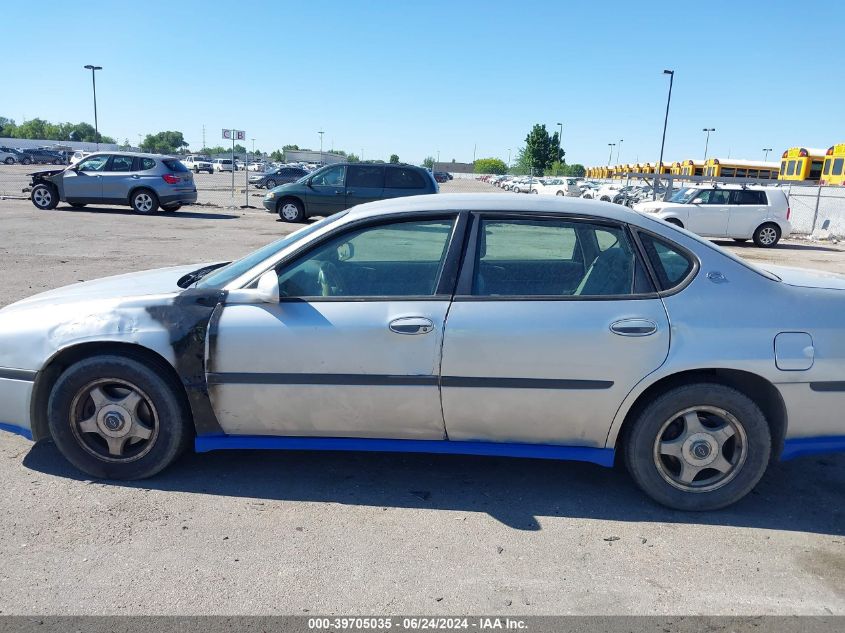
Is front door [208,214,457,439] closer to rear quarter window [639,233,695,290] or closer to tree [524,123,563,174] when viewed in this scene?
rear quarter window [639,233,695,290]

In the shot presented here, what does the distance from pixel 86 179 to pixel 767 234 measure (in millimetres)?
19161

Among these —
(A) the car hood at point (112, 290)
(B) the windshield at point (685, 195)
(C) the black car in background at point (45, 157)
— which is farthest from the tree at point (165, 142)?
(A) the car hood at point (112, 290)

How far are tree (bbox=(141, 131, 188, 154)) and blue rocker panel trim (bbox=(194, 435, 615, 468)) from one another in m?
130

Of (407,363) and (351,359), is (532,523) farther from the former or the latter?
(351,359)

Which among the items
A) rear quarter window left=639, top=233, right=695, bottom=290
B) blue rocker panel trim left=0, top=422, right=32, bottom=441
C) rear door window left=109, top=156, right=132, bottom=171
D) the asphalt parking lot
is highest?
rear door window left=109, top=156, right=132, bottom=171

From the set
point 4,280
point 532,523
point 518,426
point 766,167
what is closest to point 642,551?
point 532,523

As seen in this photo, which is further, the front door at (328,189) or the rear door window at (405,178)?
the front door at (328,189)

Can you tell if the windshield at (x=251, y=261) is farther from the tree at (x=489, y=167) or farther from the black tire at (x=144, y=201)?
the tree at (x=489, y=167)

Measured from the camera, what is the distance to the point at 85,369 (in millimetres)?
3490

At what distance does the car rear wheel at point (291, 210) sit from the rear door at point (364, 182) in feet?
5.46

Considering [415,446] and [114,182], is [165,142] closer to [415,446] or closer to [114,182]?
[114,182]

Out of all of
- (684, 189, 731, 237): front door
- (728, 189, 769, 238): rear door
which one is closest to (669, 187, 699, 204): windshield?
(684, 189, 731, 237): front door

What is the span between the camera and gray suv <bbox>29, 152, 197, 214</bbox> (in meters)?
19.1

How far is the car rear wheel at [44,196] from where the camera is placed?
19422 mm
